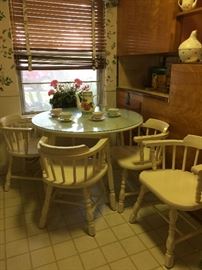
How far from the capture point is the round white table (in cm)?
171

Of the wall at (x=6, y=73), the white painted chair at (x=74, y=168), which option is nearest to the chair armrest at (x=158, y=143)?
the white painted chair at (x=74, y=168)

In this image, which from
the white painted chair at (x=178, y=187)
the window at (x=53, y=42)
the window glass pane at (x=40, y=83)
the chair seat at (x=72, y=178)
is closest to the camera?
the white painted chair at (x=178, y=187)

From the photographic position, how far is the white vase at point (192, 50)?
1.72 metres

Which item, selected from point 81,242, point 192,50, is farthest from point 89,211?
point 192,50

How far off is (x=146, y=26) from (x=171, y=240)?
1.82 meters

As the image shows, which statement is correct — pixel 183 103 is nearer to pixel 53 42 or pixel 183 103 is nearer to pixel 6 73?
pixel 53 42

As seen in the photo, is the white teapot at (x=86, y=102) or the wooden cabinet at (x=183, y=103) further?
the white teapot at (x=86, y=102)

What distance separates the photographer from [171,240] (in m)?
1.45

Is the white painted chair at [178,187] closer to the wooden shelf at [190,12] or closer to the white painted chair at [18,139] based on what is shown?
the wooden shelf at [190,12]

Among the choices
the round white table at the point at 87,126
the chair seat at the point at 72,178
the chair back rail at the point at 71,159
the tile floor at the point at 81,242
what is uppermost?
the round white table at the point at 87,126

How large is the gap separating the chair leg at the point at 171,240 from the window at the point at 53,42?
1.90 metres

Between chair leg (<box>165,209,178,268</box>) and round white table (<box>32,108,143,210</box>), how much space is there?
25.4 inches

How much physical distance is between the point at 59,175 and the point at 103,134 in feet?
1.43

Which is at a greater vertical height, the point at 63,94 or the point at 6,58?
the point at 6,58
